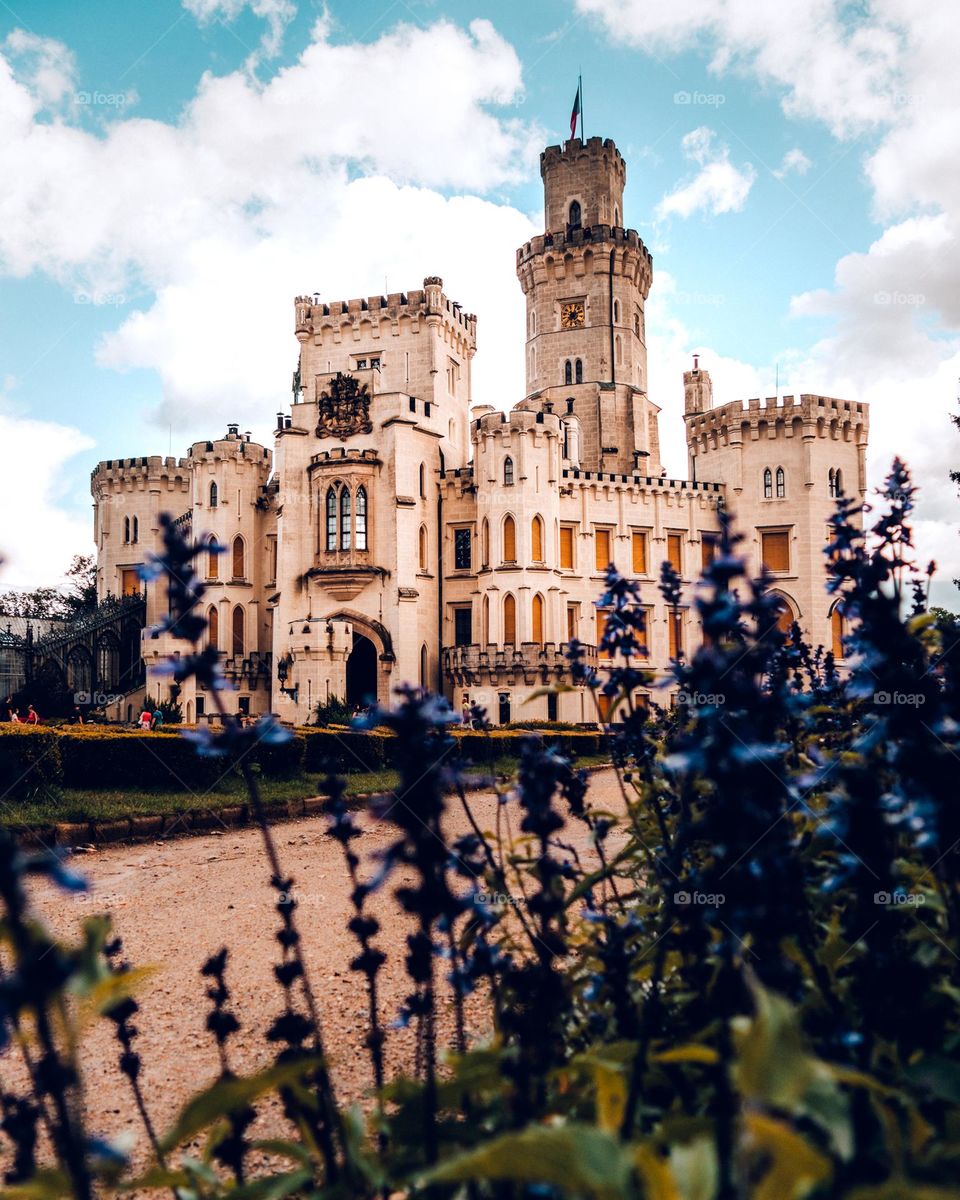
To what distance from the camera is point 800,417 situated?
4141 cm

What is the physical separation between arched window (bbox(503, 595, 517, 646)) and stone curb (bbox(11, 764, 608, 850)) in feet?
71.3

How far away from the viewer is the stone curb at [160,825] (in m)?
11.5

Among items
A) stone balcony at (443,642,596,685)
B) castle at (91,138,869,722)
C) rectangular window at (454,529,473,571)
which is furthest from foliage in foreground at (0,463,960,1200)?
rectangular window at (454,529,473,571)

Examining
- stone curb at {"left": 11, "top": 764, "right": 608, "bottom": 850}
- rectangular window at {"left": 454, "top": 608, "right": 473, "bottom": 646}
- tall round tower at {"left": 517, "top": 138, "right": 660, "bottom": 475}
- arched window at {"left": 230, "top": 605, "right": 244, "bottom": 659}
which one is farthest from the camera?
tall round tower at {"left": 517, "top": 138, "right": 660, "bottom": 475}

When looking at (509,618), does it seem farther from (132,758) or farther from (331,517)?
(132,758)

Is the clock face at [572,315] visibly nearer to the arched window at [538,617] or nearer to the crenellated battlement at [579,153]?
the crenellated battlement at [579,153]

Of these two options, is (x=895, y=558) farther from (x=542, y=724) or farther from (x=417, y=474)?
(x=417, y=474)

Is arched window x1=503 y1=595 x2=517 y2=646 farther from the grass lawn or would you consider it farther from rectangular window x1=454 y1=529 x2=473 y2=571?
the grass lawn

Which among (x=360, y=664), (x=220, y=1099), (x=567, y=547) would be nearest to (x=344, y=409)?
(x=360, y=664)

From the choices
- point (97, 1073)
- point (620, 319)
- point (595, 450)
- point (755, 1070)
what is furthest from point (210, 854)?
point (620, 319)

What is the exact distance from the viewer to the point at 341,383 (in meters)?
38.8

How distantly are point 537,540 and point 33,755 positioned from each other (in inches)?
1040

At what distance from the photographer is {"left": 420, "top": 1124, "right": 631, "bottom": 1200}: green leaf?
1.22 meters

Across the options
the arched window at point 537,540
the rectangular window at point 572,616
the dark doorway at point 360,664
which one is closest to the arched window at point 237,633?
the dark doorway at point 360,664
